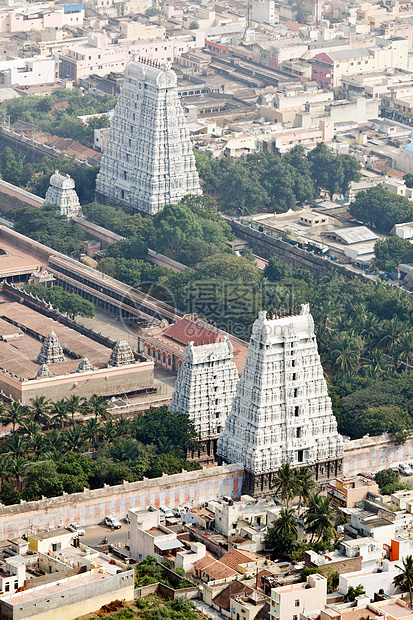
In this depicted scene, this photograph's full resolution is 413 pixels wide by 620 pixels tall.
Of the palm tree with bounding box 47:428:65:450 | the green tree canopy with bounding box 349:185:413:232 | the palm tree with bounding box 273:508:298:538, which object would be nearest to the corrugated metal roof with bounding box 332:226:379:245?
the green tree canopy with bounding box 349:185:413:232

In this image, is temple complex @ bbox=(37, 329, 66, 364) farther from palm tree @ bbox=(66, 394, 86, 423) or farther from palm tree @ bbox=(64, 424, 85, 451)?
palm tree @ bbox=(64, 424, 85, 451)

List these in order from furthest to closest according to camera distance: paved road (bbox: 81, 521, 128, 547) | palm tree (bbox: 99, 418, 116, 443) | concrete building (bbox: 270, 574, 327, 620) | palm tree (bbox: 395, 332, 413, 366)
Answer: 1. palm tree (bbox: 395, 332, 413, 366)
2. palm tree (bbox: 99, 418, 116, 443)
3. paved road (bbox: 81, 521, 128, 547)
4. concrete building (bbox: 270, 574, 327, 620)

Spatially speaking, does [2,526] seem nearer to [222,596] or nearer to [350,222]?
[222,596]

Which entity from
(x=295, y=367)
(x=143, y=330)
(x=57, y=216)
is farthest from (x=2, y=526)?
(x=57, y=216)

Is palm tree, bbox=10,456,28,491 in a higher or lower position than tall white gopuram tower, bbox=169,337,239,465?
lower

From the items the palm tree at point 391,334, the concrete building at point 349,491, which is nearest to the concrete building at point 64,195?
the palm tree at point 391,334

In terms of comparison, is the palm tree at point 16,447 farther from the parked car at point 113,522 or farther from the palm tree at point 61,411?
the parked car at point 113,522
